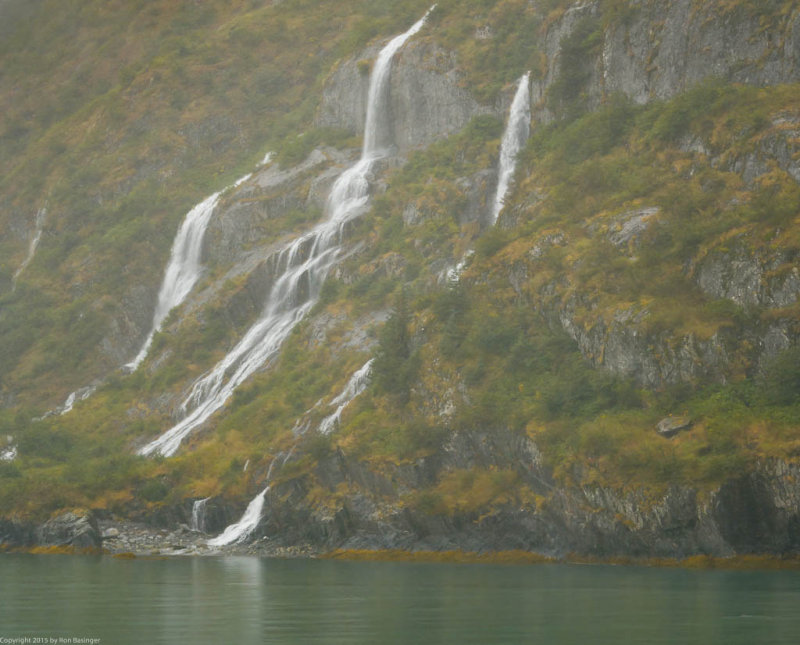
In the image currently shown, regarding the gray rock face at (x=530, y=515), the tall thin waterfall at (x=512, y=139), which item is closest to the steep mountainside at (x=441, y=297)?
the gray rock face at (x=530, y=515)

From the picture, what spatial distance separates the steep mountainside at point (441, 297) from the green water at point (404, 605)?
22.3ft

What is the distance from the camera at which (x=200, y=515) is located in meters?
63.8

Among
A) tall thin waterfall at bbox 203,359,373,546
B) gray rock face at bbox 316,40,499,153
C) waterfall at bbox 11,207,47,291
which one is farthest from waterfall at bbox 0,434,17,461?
gray rock face at bbox 316,40,499,153

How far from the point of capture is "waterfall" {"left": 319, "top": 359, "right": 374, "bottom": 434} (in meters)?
65.4

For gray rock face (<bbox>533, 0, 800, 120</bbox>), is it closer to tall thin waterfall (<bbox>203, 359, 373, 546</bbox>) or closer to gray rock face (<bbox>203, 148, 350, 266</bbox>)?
tall thin waterfall (<bbox>203, 359, 373, 546</bbox>)

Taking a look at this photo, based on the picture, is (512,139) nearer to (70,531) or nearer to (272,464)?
(272,464)

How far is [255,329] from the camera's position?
8556 centimetres

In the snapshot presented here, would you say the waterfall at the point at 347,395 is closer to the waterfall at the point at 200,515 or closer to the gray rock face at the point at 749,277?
the waterfall at the point at 200,515

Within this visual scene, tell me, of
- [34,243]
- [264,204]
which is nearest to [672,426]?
[264,204]

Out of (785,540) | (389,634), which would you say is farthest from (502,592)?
(785,540)

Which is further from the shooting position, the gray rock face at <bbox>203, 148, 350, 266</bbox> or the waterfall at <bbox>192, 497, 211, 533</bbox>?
the gray rock face at <bbox>203, 148, 350, 266</bbox>

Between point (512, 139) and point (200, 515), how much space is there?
3527 cm

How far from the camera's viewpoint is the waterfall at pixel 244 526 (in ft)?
197

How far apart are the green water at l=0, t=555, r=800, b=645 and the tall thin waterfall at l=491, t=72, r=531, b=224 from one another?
124 ft
